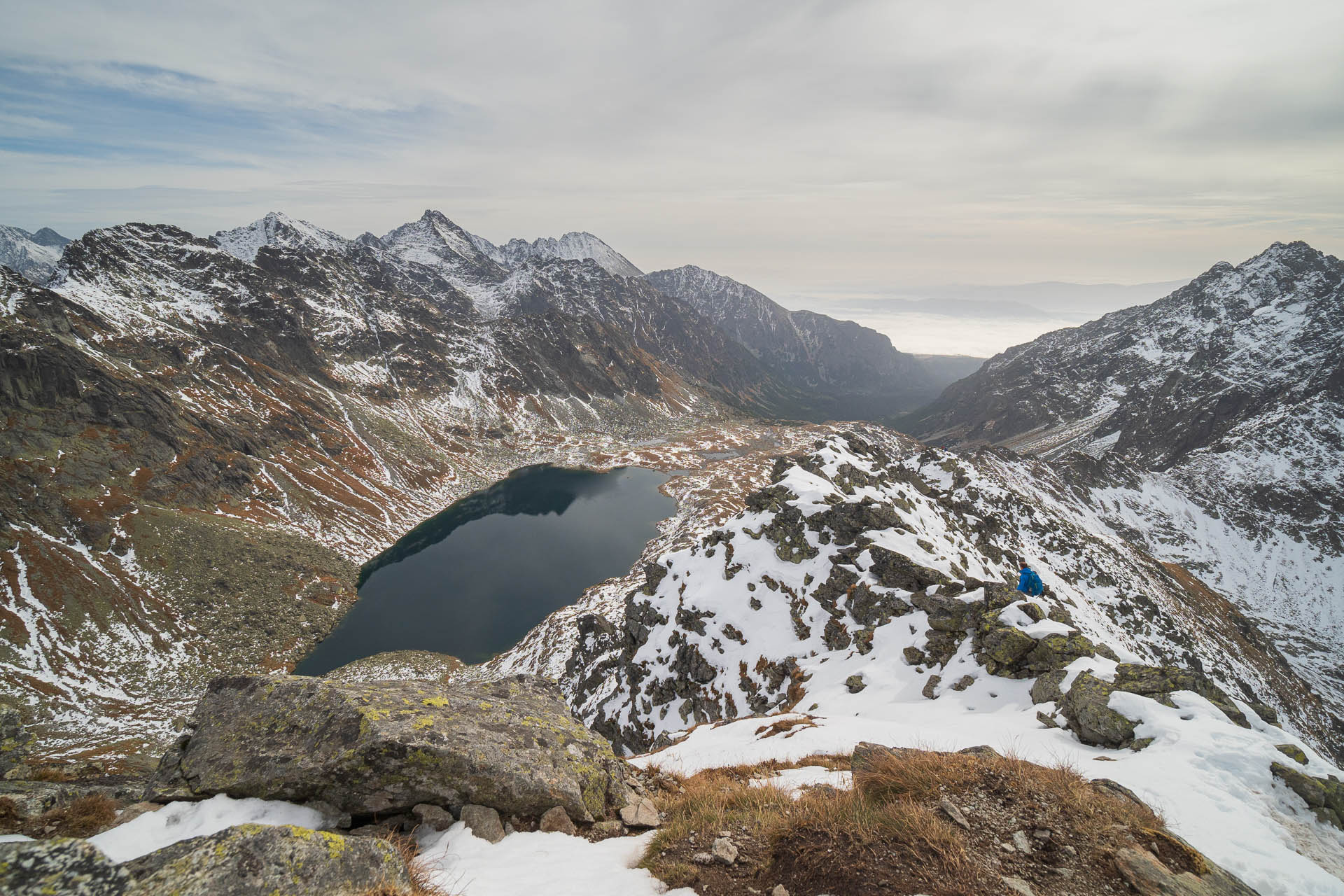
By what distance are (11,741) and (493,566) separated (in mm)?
64322

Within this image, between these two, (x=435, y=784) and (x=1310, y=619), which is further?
(x=1310, y=619)

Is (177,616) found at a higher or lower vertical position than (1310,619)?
higher

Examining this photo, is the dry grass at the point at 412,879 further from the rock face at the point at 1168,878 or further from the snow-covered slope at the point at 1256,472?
the snow-covered slope at the point at 1256,472

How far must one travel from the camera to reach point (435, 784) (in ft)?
24.2

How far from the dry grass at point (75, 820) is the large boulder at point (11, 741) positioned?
955cm

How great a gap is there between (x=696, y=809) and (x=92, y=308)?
5885 inches

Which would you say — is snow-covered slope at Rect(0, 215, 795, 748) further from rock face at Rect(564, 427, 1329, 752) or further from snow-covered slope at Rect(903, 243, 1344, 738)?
snow-covered slope at Rect(903, 243, 1344, 738)

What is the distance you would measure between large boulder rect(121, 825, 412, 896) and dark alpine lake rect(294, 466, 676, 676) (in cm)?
5368

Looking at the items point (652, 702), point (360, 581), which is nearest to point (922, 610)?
point (652, 702)

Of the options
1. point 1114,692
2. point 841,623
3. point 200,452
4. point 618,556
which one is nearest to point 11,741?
point 1114,692

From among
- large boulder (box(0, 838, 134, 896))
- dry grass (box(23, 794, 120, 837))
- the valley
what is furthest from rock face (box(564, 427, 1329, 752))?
dry grass (box(23, 794, 120, 837))

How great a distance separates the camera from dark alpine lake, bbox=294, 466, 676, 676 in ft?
183

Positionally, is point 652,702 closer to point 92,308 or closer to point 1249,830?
point 1249,830

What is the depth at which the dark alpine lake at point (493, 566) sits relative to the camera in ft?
183
